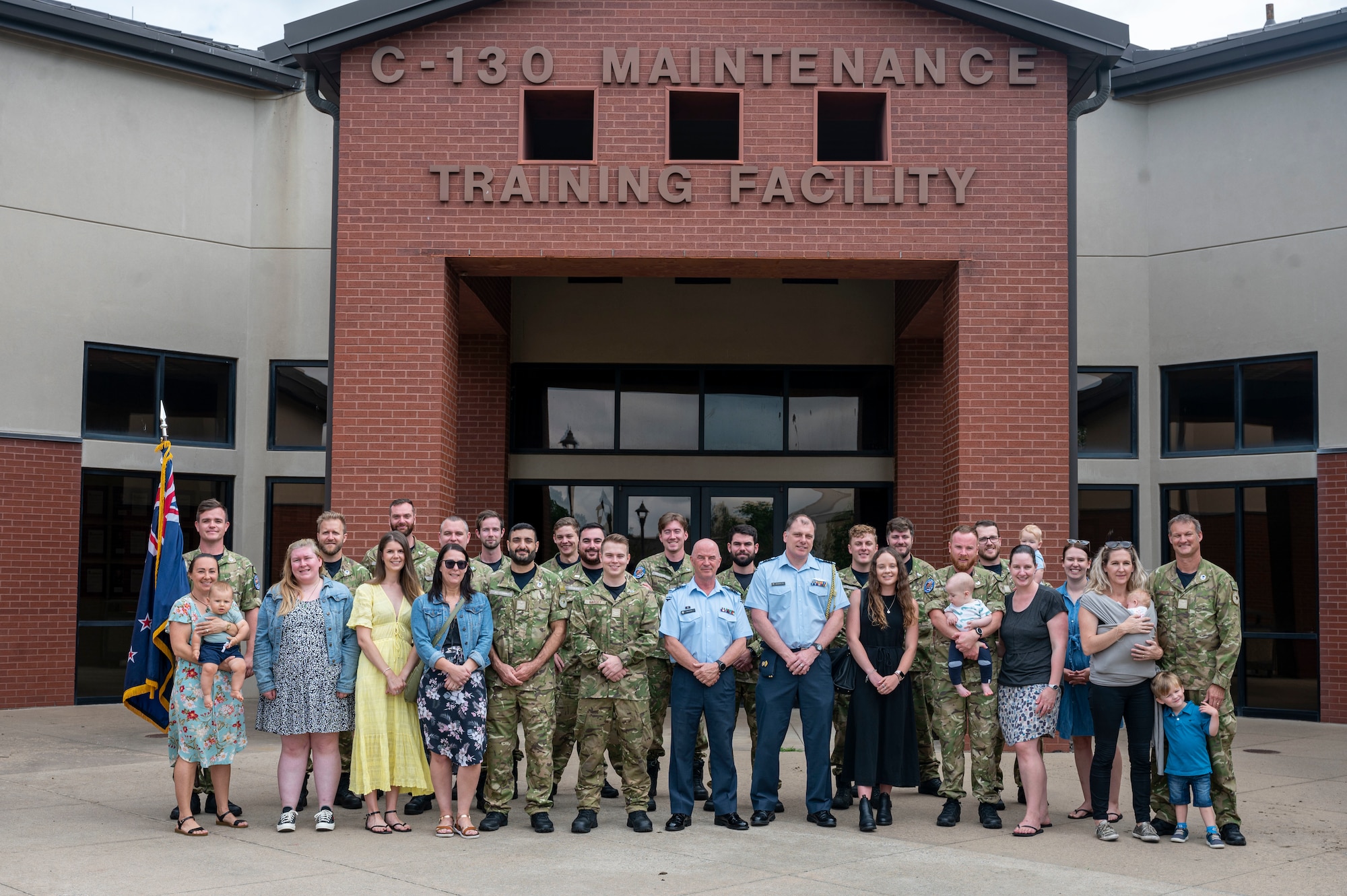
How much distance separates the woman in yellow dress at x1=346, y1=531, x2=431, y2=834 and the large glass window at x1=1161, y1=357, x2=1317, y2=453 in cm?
1086

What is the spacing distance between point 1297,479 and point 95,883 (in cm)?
1291

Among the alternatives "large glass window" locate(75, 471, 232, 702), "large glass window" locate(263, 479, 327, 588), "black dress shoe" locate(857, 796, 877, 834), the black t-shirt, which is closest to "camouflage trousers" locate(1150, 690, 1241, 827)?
the black t-shirt

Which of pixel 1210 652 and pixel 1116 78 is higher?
pixel 1116 78

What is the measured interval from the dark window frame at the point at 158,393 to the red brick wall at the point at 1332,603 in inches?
510

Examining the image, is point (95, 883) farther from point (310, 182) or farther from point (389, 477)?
point (310, 182)

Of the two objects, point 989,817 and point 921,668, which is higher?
point 921,668

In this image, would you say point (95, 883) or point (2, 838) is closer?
point (95, 883)

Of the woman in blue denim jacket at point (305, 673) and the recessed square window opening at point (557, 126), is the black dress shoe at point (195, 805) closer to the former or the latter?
the woman in blue denim jacket at point (305, 673)

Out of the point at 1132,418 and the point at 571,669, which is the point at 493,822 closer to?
the point at 571,669

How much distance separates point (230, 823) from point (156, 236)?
967cm

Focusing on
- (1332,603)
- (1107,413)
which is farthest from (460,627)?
(1107,413)

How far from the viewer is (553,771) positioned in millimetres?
8609

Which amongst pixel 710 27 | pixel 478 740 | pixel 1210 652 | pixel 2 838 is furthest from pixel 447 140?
pixel 1210 652

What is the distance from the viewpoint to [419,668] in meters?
7.88
